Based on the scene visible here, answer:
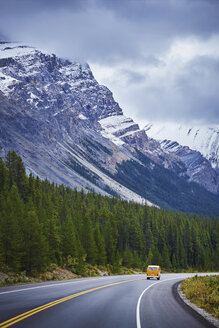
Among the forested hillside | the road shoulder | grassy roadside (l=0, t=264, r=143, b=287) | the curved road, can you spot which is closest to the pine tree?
the forested hillside

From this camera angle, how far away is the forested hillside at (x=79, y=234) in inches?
1471

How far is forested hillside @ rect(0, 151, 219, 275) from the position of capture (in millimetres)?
37375

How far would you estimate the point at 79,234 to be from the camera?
202ft

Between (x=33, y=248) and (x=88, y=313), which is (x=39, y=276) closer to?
(x=33, y=248)

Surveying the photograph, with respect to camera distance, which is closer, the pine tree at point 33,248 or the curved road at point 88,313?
the curved road at point 88,313

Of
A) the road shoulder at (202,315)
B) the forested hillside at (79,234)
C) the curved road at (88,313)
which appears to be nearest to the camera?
the curved road at (88,313)

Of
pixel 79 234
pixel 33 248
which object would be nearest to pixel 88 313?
pixel 33 248

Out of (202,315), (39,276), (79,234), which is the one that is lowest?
(39,276)

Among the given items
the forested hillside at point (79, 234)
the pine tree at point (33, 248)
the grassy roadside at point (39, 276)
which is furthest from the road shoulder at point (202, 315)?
the pine tree at point (33, 248)

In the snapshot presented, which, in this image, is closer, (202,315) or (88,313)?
(88,313)

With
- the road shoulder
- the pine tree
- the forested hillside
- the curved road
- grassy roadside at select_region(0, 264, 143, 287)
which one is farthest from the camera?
the forested hillside

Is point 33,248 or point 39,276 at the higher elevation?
point 33,248

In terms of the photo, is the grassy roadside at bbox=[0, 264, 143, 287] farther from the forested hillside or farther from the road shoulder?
the road shoulder

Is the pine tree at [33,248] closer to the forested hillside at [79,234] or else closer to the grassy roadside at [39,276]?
the forested hillside at [79,234]
